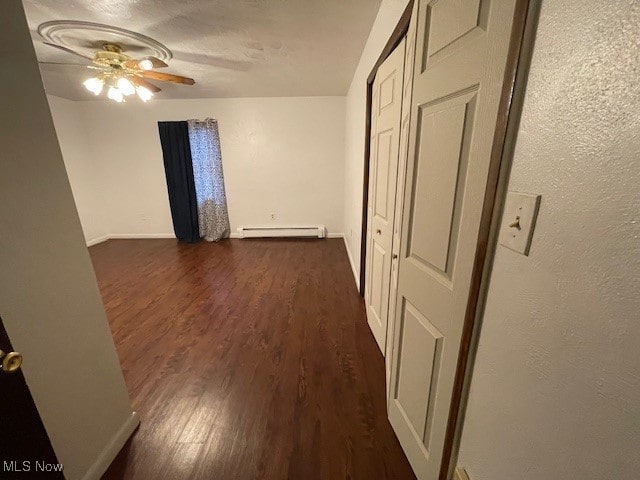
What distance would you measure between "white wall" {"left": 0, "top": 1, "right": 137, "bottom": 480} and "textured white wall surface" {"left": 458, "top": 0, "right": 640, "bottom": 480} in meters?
1.29

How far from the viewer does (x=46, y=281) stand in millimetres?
931

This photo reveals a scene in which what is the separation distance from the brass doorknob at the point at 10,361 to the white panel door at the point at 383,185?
1.58m

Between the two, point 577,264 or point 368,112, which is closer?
point 577,264

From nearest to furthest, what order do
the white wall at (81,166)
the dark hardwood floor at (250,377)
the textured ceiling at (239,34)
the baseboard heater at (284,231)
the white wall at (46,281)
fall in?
the white wall at (46,281), the dark hardwood floor at (250,377), the textured ceiling at (239,34), the white wall at (81,166), the baseboard heater at (284,231)

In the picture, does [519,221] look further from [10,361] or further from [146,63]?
[146,63]

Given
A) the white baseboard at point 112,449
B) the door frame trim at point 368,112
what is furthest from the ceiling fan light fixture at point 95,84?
the white baseboard at point 112,449

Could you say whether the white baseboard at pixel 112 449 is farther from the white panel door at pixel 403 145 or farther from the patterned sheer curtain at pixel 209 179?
the patterned sheer curtain at pixel 209 179

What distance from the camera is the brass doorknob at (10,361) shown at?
24.7 inches

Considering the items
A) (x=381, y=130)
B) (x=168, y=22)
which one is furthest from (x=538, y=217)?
(x=168, y=22)

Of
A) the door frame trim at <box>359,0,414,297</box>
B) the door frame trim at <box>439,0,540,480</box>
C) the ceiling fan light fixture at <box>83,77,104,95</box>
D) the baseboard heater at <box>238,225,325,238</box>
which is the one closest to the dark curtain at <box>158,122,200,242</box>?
the baseboard heater at <box>238,225,325,238</box>

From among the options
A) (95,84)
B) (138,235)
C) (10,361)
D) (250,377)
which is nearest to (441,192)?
(10,361)

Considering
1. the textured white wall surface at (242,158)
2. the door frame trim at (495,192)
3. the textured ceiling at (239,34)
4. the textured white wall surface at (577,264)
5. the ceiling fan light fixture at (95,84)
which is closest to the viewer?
the textured white wall surface at (577,264)
